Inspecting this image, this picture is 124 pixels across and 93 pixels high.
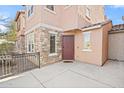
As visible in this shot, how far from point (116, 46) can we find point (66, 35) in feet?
12.2

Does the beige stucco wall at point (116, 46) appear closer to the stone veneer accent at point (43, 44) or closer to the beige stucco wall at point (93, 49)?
the beige stucco wall at point (93, 49)

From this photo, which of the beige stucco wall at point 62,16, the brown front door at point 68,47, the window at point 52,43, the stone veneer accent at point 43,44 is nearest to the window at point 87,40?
the beige stucco wall at point 62,16

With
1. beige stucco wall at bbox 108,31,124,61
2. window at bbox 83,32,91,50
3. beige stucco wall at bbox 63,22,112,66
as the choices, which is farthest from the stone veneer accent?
beige stucco wall at bbox 108,31,124,61

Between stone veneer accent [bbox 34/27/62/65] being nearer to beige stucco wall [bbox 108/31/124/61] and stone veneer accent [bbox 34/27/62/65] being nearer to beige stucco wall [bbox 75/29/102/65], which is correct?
beige stucco wall [bbox 75/29/102/65]

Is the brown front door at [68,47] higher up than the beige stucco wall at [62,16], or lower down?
lower down

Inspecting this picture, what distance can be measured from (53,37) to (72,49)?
1.93m

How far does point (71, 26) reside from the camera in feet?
28.6

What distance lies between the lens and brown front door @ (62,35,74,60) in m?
9.40

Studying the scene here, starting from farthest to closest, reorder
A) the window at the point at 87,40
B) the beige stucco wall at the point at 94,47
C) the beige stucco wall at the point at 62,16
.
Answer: the window at the point at 87,40 < the beige stucco wall at the point at 62,16 < the beige stucco wall at the point at 94,47

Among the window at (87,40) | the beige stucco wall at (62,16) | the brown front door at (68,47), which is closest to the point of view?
the beige stucco wall at (62,16)

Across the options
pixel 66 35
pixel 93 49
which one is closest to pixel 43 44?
pixel 66 35

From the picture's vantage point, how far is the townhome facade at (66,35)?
304 inches
